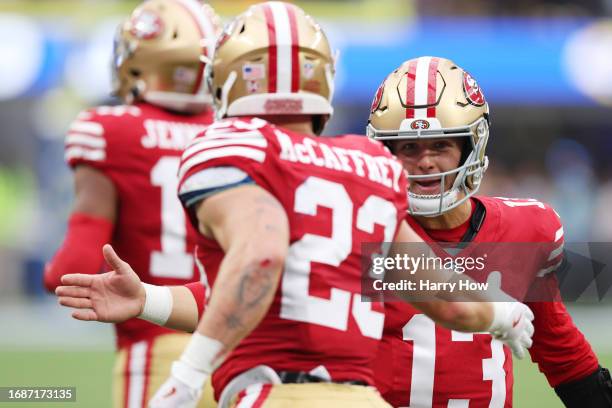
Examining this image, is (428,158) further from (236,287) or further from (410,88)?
(236,287)

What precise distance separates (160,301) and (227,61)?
2.15ft

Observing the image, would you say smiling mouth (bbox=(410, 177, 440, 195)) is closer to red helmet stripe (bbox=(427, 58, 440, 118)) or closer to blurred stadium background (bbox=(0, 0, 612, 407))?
red helmet stripe (bbox=(427, 58, 440, 118))

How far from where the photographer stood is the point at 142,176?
464 cm

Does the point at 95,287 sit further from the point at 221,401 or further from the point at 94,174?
the point at 94,174

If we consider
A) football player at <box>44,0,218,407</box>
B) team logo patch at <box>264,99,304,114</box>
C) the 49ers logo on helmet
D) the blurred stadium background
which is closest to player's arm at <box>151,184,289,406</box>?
team logo patch at <box>264,99,304,114</box>

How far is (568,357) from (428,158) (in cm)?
79

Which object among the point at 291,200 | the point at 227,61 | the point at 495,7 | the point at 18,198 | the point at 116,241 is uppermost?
the point at 227,61

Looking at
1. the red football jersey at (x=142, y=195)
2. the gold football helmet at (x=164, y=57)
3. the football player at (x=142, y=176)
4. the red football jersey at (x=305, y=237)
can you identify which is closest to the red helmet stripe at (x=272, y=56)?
the red football jersey at (x=305, y=237)

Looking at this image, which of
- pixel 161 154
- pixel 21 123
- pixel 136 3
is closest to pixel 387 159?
pixel 161 154

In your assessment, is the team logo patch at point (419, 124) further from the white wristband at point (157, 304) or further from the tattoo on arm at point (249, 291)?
the tattoo on arm at point (249, 291)

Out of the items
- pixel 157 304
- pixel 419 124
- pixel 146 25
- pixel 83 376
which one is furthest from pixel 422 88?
pixel 83 376

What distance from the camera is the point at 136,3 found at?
15.9 metres

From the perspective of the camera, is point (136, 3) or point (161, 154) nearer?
point (161, 154)

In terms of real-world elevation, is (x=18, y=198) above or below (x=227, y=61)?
below
